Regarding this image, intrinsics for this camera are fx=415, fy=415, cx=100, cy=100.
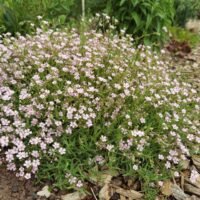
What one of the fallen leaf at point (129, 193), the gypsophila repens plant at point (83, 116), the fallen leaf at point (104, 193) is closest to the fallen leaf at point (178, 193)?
the gypsophila repens plant at point (83, 116)

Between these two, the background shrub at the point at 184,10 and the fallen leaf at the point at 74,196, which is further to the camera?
the background shrub at the point at 184,10

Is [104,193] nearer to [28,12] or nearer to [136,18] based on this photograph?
[136,18]

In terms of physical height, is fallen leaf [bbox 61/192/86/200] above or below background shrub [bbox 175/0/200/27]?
above

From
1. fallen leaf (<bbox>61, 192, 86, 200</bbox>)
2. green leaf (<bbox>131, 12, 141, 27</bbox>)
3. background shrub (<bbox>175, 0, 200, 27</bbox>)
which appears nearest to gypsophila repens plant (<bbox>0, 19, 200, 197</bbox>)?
fallen leaf (<bbox>61, 192, 86, 200</bbox>)

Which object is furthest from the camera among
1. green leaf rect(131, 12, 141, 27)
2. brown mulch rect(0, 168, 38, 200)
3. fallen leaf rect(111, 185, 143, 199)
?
green leaf rect(131, 12, 141, 27)

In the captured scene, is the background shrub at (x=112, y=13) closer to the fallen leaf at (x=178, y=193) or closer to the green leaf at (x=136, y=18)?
the green leaf at (x=136, y=18)

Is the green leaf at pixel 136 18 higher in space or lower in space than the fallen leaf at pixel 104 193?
higher

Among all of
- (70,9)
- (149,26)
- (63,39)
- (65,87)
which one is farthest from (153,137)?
(70,9)

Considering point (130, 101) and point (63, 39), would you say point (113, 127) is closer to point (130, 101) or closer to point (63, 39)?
point (130, 101)

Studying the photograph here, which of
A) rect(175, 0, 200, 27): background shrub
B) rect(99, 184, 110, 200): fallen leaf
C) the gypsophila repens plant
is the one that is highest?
the gypsophila repens plant

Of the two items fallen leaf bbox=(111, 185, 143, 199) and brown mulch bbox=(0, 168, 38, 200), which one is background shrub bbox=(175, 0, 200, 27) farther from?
brown mulch bbox=(0, 168, 38, 200)
